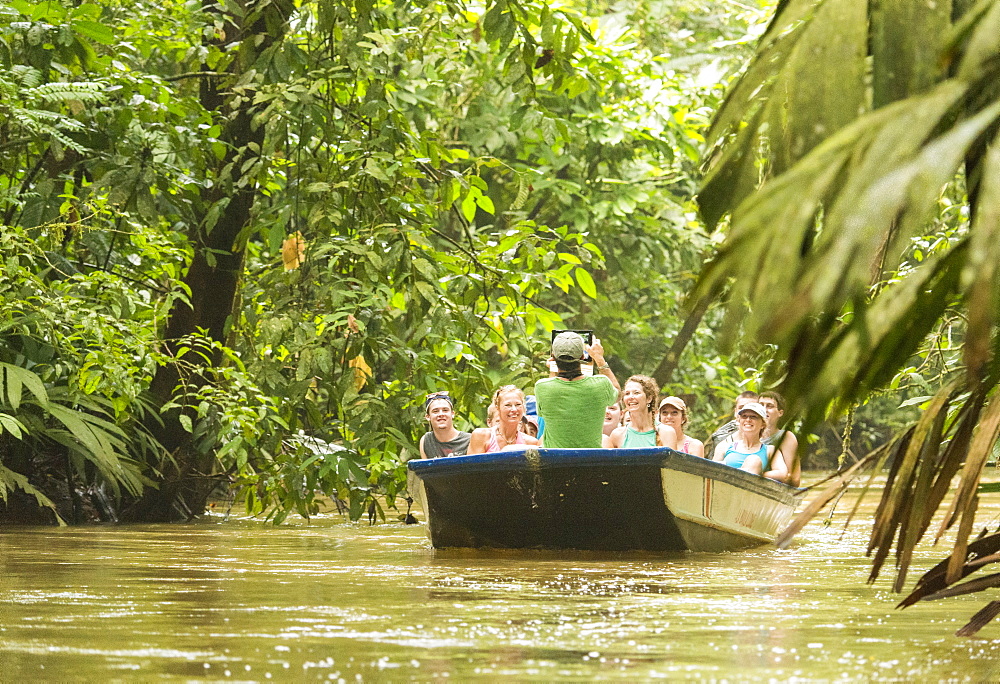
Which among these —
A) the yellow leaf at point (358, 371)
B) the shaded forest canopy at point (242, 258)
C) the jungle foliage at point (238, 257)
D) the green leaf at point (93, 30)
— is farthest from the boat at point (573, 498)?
the green leaf at point (93, 30)

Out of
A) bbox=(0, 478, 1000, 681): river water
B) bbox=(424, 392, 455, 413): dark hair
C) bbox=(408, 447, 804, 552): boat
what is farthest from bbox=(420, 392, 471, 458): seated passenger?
bbox=(0, 478, 1000, 681): river water

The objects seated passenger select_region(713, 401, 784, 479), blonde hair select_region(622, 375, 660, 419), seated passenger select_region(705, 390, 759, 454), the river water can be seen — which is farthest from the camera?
seated passenger select_region(713, 401, 784, 479)

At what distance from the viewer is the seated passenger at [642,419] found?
36.9ft

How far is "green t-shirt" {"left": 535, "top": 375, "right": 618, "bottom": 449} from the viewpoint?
1039 cm

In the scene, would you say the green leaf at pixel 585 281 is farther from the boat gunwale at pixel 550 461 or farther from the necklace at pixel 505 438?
the boat gunwale at pixel 550 461

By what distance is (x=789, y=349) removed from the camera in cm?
250

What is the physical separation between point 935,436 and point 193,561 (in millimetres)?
6250

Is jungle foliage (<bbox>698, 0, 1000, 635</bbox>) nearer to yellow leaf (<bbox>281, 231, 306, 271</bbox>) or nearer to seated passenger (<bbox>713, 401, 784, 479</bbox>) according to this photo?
seated passenger (<bbox>713, 401, 784, 479</bbox>)

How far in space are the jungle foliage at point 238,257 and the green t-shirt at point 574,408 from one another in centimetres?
122

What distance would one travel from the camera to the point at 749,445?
12258mm

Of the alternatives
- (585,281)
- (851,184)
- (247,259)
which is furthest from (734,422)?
(851,184)

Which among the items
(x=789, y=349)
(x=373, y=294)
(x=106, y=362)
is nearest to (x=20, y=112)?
(x=106, y=362)

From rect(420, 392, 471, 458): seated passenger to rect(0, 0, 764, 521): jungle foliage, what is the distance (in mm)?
397

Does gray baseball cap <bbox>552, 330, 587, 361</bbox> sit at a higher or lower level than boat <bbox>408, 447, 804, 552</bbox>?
higher
